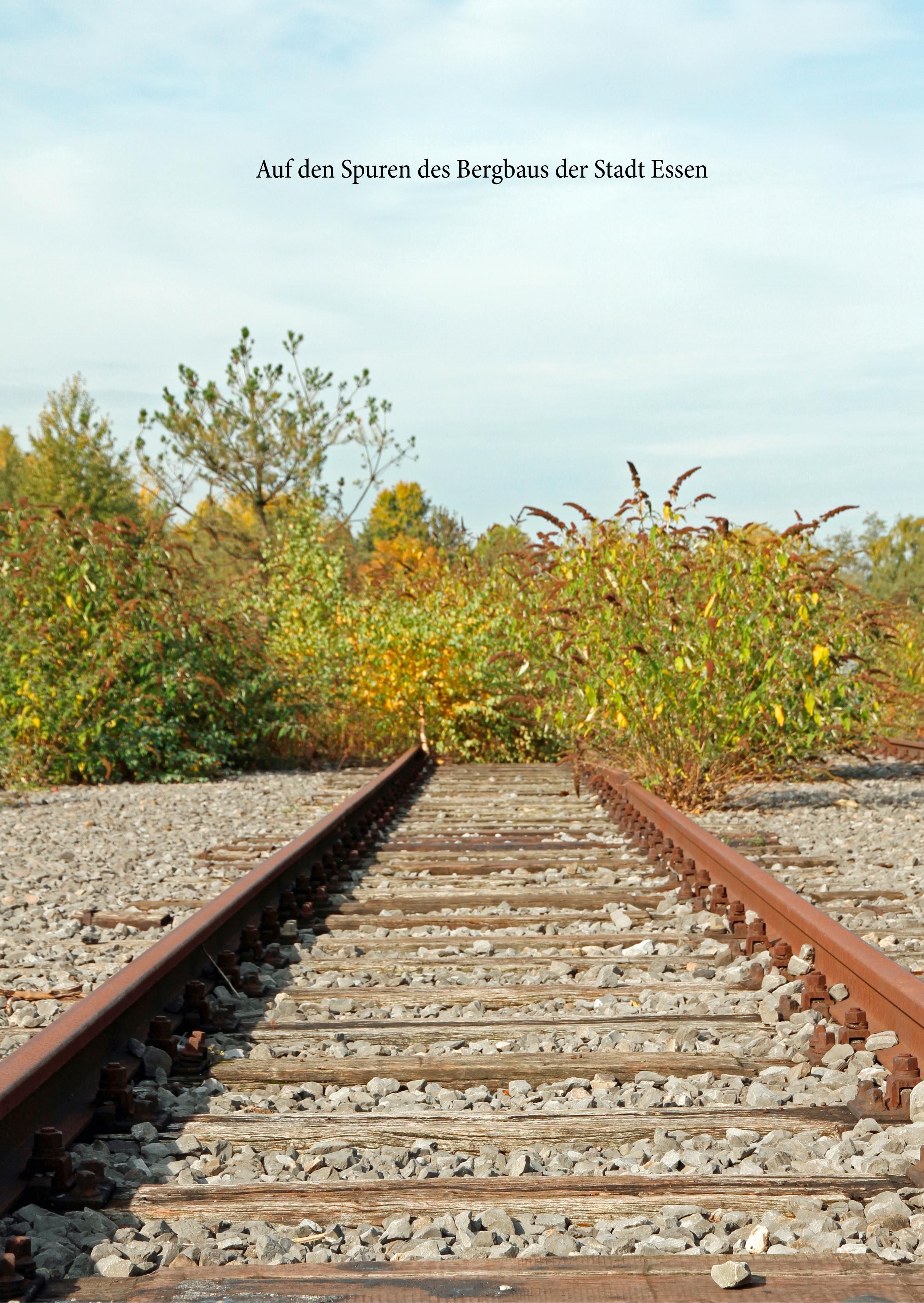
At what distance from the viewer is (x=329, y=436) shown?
88.7 ft

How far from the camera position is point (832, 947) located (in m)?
3.44

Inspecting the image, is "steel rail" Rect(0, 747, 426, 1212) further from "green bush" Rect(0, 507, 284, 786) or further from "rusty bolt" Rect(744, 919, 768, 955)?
"green bush" Rect(0, 507, 284, 786)

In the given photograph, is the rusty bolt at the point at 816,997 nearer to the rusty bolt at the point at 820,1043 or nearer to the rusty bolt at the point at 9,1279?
the rusty bolt at the point at 820,1043

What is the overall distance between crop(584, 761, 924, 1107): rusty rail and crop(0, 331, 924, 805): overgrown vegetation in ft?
5.63

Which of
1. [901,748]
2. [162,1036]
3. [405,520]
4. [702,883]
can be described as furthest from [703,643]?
[405,520]

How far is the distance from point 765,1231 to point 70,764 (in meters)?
9.94

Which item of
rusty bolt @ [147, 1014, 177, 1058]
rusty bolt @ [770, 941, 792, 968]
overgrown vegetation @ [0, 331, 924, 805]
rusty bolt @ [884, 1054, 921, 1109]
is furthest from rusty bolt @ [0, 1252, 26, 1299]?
overgrown vegetation @ [0, 331, 924, 805]

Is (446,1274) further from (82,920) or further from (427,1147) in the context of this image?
(82,920)

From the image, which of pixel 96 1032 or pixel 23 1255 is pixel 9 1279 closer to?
pixel 23 1255

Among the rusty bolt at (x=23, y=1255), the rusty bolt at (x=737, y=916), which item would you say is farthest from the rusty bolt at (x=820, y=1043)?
the rusty bolt at (x=23, y=1255)

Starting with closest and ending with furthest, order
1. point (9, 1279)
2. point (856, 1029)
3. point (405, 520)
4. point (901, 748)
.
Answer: point (9, 1279), point (856, 1029), point (901, 748), point (405, 520)

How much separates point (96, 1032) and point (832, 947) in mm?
1983

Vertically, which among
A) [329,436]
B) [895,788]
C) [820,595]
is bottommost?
[895,788]

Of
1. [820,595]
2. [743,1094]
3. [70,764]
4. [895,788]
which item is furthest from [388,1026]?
[70,764]
